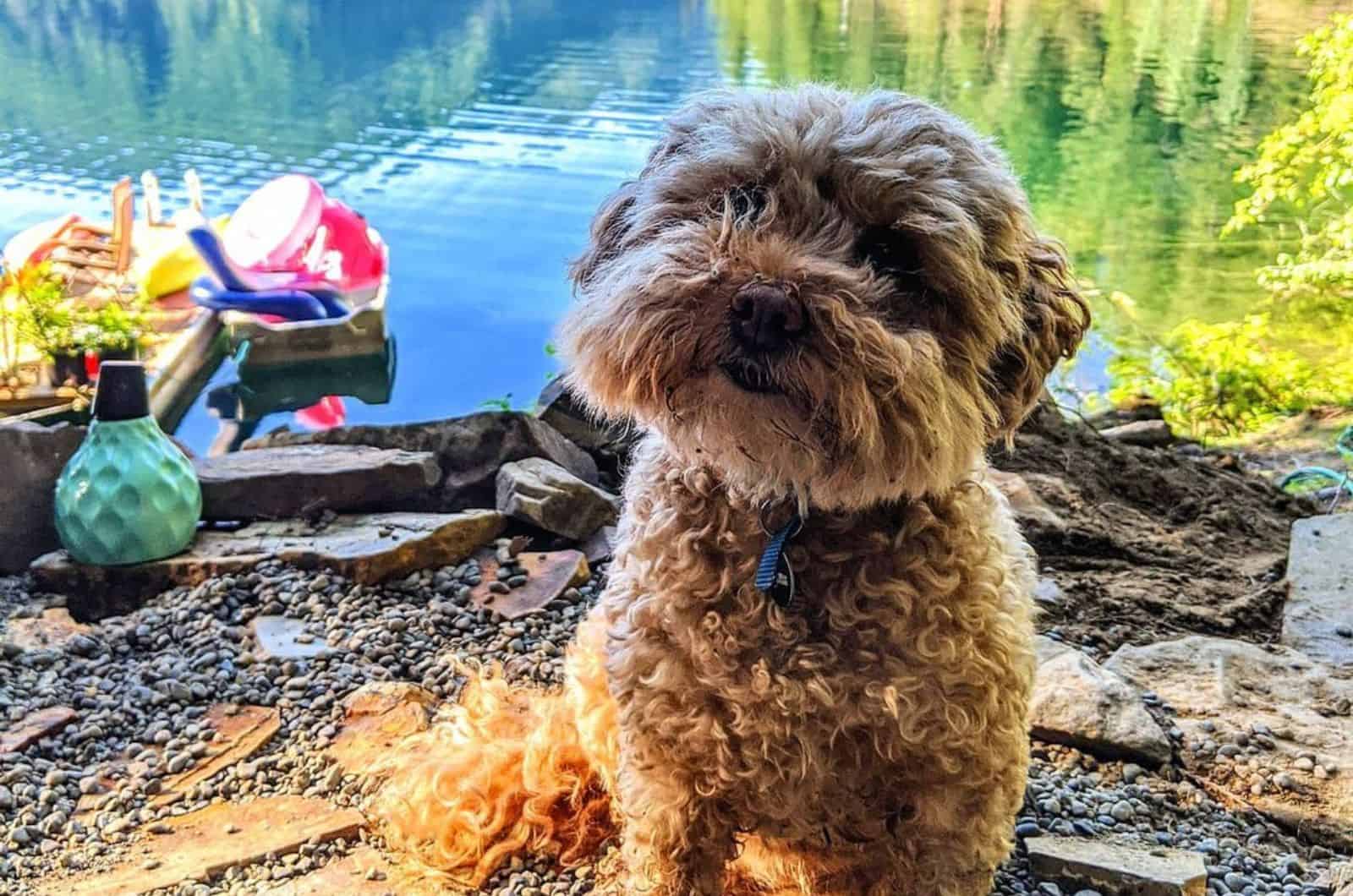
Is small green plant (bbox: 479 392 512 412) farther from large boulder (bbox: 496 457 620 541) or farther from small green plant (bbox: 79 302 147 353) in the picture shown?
small green plant (bbox: 79 302 147 353)

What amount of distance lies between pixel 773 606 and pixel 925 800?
426mm

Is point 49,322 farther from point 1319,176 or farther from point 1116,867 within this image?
point 1319,176

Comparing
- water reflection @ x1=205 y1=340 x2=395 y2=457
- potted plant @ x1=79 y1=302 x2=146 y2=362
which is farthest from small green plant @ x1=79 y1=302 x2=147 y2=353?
water reflection @ x1=205 y1=340 x2=395 y2=457

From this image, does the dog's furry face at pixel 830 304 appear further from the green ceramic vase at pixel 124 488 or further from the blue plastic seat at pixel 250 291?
the blue plastic seat at pixel 250 291

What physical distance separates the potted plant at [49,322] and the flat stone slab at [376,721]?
442cm

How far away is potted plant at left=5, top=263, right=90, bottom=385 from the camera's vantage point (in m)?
6.27

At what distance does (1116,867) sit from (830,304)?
4.56ft

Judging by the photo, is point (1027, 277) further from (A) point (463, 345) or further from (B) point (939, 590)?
(A) point (463, 345)

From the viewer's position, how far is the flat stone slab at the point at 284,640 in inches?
121

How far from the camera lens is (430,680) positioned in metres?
3.03

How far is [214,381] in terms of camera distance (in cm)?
Result: 817

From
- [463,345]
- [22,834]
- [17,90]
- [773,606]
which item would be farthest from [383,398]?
[17,90]

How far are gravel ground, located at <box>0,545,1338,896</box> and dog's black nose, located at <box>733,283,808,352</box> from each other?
4.30ft

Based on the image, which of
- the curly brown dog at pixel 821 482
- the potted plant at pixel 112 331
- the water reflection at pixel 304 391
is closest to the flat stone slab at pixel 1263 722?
the curly brown dog at pixel 821 482
